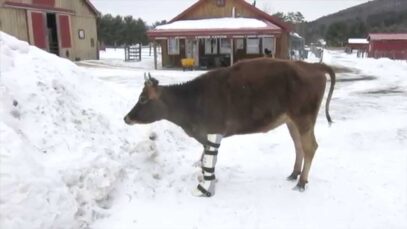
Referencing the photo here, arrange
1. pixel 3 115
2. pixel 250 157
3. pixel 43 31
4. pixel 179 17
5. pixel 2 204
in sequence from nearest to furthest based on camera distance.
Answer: pixel 2 204
pixel 3 115
pixel 250 157
pixel 43 31
pixel 179 17

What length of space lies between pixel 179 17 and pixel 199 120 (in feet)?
84.1

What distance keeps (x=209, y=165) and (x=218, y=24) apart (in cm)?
2317

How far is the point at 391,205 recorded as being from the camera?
17.0 feet

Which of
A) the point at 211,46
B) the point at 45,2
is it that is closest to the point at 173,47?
the point at 211,46

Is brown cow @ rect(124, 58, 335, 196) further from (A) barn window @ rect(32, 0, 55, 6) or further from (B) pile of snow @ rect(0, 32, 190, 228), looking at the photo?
(A) barn window @ rect(32, 0, 55, 6)

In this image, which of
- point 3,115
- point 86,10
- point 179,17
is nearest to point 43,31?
point 86,10

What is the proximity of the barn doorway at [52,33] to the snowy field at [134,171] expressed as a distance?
889 inches

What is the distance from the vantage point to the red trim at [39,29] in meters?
25.6

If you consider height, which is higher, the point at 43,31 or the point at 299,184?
the point at 43,31

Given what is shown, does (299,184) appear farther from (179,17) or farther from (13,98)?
(179,17)

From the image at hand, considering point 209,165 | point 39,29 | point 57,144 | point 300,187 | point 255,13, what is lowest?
point 300,187

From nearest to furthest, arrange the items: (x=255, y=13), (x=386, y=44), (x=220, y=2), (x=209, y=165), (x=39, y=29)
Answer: (x=209, y=165), (x=39, y=29), (x=255, y=13), (x=220, y=2), (x=386, y=44)

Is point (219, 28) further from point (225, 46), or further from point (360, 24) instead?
point (360, 24)

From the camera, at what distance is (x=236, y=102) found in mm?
5387
